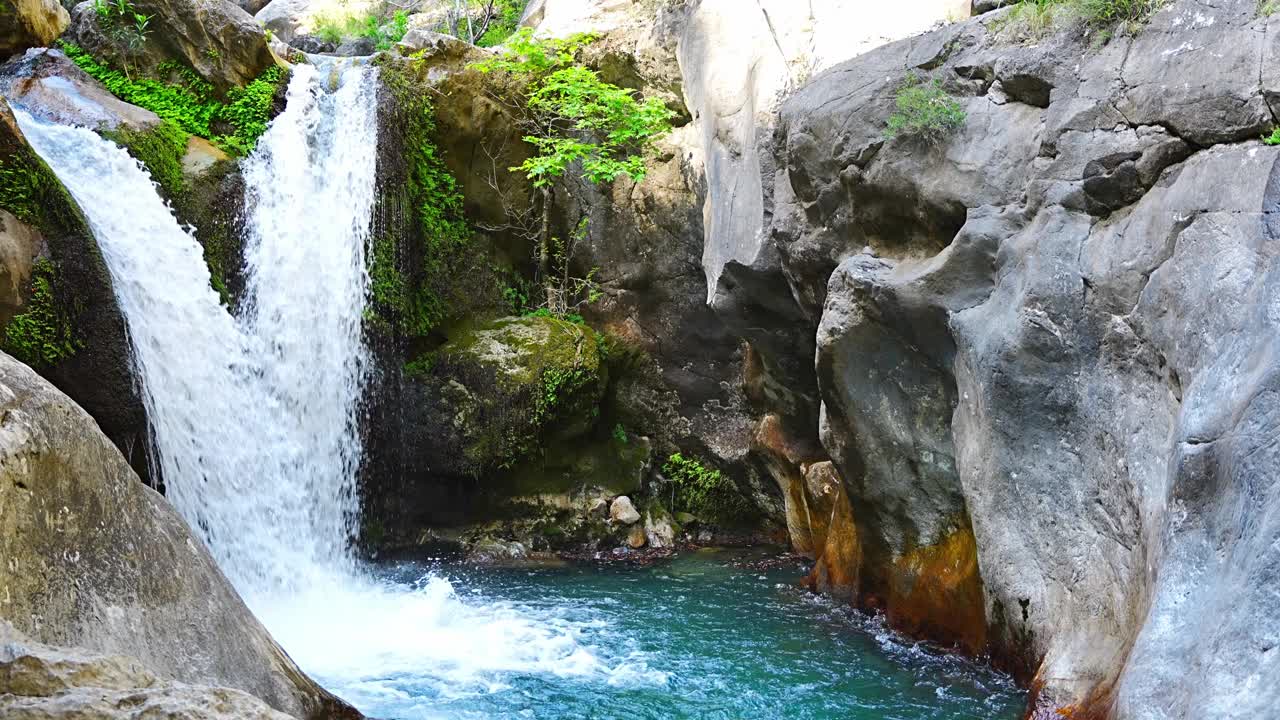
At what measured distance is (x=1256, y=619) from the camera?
3.61 metres

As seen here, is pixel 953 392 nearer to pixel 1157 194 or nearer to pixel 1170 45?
pixel 1157 194

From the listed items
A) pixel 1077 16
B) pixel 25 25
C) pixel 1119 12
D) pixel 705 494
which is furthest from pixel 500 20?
pixel 1119 12

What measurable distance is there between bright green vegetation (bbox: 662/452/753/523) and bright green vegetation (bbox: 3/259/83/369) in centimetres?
673

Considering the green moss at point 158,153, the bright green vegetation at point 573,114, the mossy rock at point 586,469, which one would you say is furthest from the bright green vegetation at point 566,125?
the green moss at point 158,153

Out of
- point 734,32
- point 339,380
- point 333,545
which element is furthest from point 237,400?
point 734,32

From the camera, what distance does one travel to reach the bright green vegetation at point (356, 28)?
1764 centimetres

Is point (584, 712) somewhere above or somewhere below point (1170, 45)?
below

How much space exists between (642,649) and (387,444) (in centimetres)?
454

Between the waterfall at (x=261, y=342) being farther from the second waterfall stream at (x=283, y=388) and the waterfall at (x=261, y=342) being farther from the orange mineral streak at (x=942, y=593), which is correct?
the orange mineral streak at (x=942, y=593)

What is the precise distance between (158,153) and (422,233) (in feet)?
9.82

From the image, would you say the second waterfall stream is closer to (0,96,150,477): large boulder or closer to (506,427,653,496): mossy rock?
(0,96,150,477): large boulder

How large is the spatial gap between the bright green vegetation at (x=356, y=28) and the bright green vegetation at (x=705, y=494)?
1040 cm

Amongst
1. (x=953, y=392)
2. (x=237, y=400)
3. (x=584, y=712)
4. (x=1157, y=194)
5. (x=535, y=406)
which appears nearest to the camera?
(x=1157, y=194)

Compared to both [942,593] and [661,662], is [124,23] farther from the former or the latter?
[942,593]
